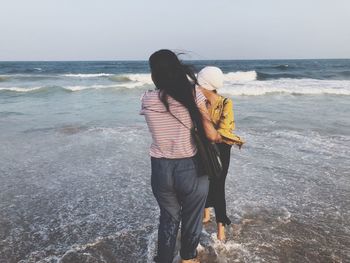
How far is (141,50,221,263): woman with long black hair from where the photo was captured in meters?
2.69

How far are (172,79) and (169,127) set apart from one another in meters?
0.35

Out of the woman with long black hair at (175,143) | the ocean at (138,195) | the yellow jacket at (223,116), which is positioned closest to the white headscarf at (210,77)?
the yellow jacket at (223,116)

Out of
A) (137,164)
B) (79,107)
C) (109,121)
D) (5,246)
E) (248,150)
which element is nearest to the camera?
(5,246)

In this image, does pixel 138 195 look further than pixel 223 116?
Yes

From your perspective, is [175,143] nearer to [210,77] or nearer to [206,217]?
[210,77]

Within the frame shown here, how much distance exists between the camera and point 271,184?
5926mm

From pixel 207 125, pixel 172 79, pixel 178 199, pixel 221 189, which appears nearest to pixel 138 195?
pixel 221 189

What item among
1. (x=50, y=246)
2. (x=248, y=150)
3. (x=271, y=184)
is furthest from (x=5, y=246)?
(x=248, y=150)

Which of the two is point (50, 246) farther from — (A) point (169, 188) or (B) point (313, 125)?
(B) point (313, 125)

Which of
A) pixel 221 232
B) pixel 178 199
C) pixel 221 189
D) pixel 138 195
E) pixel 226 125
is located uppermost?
pixel 226 125

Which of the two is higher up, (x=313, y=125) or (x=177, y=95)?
(x=177, y=95)

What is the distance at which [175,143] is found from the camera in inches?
112

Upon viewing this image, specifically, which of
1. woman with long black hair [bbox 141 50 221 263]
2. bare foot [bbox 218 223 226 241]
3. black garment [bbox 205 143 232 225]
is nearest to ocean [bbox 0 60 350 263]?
bare foot [bbox 218 223 226 241]

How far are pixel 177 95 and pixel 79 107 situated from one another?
12936 mm
